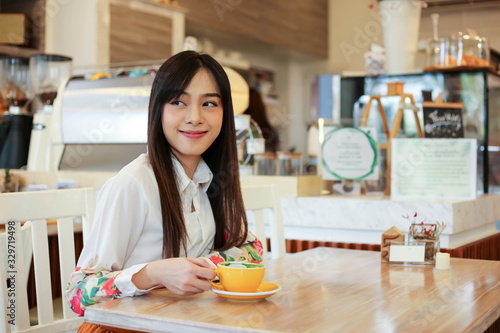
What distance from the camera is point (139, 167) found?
1159 millimetres

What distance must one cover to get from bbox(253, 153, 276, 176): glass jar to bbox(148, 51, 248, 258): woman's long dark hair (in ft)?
2.97

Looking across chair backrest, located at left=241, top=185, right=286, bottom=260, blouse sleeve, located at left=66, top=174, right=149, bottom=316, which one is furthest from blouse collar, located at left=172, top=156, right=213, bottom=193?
chair backrest, located at left=241, top=185, right=286, bottom=260

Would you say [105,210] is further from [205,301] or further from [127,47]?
[127,47]

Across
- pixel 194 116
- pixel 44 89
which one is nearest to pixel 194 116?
pixel 194 116

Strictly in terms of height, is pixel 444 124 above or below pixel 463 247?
above

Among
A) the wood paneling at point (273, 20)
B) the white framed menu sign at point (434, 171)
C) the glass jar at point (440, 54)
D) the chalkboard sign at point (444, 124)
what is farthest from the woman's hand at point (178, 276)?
the wood paneling at point (273, 20)

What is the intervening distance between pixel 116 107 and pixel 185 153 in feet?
4.64

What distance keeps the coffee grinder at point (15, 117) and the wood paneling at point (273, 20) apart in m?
1.79

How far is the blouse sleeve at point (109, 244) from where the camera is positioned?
1035 mm

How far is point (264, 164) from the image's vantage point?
7.36ft

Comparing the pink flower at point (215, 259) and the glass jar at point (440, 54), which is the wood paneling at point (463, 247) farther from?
the pink flower at point (215, 259)

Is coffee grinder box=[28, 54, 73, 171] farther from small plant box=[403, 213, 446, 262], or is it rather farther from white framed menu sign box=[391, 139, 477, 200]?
small plant box=[403, 213, 446, 262]

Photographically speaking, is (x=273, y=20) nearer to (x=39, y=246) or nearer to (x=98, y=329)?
(x=39, y=246)

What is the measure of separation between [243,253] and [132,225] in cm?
27
